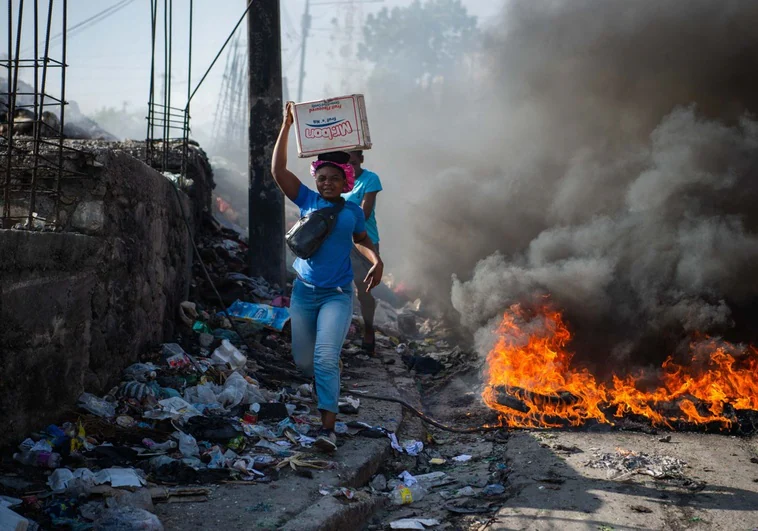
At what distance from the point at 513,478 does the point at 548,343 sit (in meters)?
3.28

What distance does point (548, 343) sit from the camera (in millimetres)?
7219

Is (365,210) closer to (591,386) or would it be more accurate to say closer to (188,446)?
(591,386)

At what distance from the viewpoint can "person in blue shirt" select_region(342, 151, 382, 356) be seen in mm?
6434

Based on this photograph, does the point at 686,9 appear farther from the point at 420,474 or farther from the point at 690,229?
the point at 420,474

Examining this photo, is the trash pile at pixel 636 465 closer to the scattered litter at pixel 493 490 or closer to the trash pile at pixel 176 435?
the scattered litter at pixel 493 490

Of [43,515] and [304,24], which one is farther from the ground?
[304,24]

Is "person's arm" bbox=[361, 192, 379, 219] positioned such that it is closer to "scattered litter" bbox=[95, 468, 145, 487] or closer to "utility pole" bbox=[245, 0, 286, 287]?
"utility pole" bbox=[245, 0, 286, 287]

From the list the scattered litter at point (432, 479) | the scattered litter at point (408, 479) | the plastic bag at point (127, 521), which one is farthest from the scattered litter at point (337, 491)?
the plastic bag at point (127, 521)

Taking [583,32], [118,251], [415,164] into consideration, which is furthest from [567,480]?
[415,164]

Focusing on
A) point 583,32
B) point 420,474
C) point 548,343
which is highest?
point 583,32

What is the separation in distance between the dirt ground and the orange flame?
0.28 m

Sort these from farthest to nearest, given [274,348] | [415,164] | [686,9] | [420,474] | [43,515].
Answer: [415,164] → [686,9] → [274,348] → [420,474] → [43,515]

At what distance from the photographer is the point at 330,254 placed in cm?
428

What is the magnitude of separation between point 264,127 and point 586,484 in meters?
5.63
